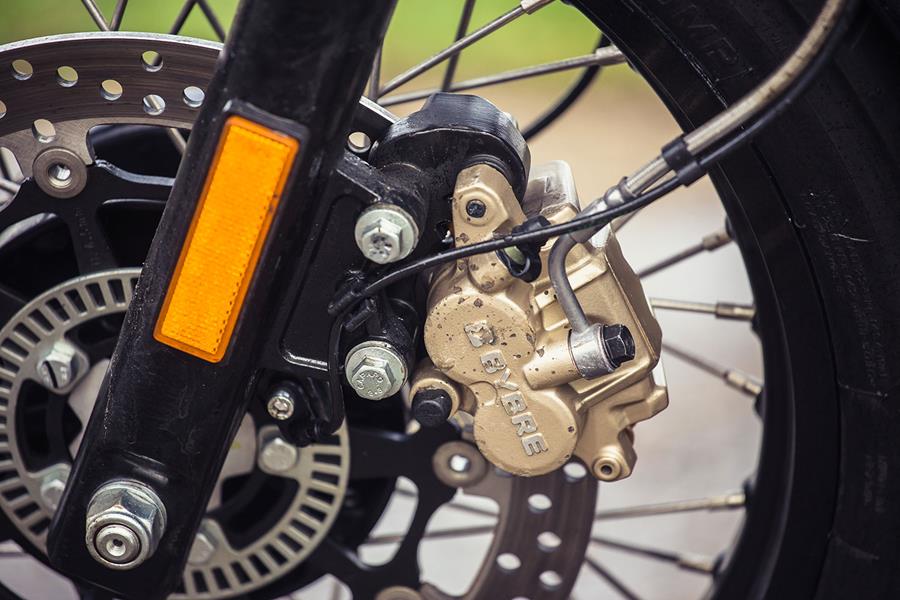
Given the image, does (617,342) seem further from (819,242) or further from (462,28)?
(462,28)

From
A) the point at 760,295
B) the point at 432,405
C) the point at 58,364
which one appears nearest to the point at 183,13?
the point at 58,364

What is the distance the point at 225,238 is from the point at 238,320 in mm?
59

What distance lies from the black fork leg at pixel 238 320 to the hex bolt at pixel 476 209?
0.09m

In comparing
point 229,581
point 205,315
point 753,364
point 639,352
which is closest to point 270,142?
point 205,315

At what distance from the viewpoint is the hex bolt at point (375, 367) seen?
28.0 inches

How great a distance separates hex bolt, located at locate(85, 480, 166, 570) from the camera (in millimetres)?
736

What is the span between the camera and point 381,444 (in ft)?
2.92

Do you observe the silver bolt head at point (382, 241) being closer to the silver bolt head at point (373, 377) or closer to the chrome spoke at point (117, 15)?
the silver bolt head at point (373, 377)

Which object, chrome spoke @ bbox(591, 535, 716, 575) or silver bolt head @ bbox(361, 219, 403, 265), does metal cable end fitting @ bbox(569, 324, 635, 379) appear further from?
chrome spoke @ bbox(591, 535, 716, 575)

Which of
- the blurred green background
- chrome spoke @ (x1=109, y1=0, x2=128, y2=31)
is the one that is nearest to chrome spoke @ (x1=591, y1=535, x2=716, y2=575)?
chrome spoke @ (x1=109, y1=0, x2=128, y2=31)

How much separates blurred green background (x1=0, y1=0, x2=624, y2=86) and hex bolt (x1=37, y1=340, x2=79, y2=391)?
5.52 feet

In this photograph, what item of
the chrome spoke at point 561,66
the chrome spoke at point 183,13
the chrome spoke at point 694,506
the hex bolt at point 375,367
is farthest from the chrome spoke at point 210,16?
the chrome spoke at point 694,506

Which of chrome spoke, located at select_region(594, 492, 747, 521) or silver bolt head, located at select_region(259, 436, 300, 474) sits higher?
chrome spoke, located at select_region(594, 492, 747, 521)

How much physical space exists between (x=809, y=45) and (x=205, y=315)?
399 mm
